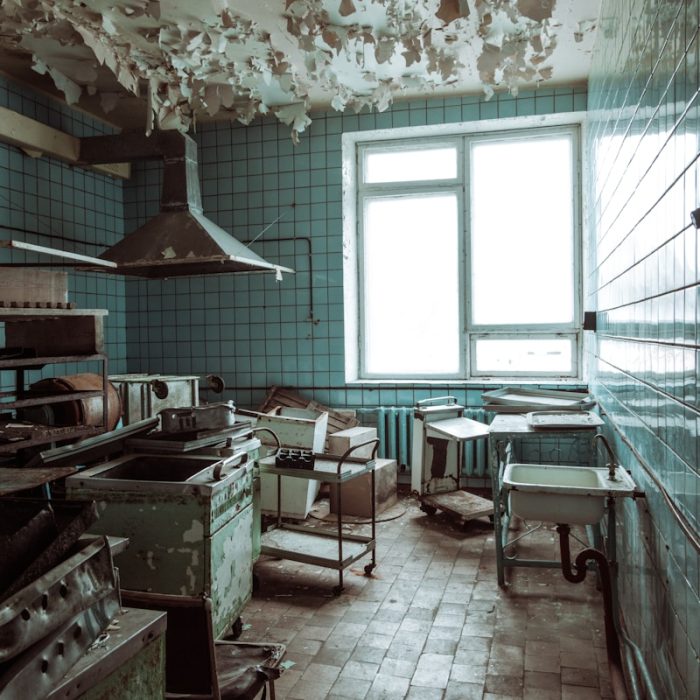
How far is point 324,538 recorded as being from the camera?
3.59 m

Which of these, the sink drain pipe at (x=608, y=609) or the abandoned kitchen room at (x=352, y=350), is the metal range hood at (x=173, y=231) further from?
the sink drain pipe at (x=608, y=609)

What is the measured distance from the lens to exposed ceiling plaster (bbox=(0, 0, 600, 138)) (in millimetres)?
3719

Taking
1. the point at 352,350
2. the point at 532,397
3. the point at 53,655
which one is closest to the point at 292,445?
the point at 352,350

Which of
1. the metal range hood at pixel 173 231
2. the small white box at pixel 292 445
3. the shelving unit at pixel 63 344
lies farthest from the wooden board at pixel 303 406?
the shelving unit at pixel 63 344

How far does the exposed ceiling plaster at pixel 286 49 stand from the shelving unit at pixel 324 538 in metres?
2.38

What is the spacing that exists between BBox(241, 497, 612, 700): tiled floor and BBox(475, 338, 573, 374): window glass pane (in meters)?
1.78

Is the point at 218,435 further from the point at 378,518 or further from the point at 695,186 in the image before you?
the point at 695,186

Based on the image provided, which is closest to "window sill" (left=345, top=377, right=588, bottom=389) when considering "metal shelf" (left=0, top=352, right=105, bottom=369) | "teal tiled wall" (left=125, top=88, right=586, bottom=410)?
"teal tiled wall" (left=125, top=88, right=586, bottom=410)

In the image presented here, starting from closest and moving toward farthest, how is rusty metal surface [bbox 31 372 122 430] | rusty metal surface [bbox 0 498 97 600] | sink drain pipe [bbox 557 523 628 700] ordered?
rusty metal surface [bbox 0 498 97 600]
sink drain pipe [bbox 557 523 628 700]
rusty metal surface [bbox 31 372 122 430]

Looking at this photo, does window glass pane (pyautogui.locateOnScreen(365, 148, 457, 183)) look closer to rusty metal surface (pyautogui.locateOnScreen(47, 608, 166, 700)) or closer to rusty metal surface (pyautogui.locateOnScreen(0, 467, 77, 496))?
rusty metal surface (pyautogui.locateOnScreen(0, 467, 77, 496))

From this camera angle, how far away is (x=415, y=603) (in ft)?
10.2

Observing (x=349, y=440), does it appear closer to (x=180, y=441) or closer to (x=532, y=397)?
A: (x=532, y=397)

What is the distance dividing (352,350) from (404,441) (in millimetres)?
978

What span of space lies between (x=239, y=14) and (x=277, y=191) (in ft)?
6.06
